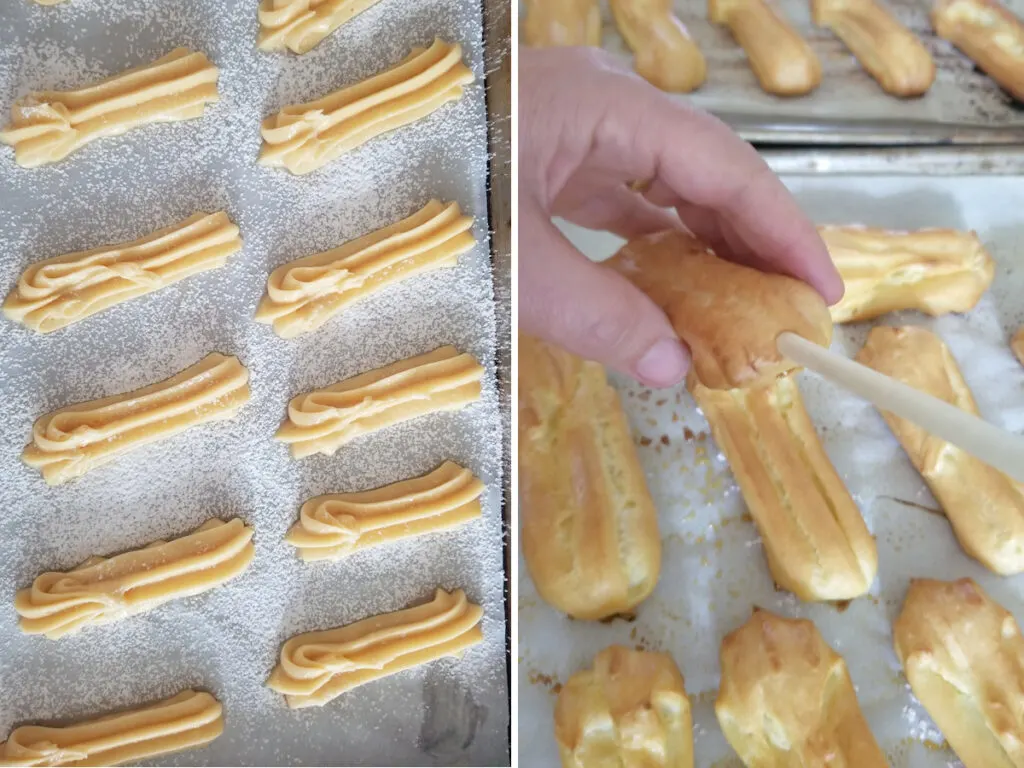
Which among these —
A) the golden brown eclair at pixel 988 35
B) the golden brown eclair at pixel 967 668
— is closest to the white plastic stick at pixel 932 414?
the golden brown eclair at pixel 967 668

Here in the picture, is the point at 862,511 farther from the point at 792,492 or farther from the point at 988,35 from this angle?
the point at 988,35

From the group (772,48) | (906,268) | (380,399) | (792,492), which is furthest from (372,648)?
(772,48)

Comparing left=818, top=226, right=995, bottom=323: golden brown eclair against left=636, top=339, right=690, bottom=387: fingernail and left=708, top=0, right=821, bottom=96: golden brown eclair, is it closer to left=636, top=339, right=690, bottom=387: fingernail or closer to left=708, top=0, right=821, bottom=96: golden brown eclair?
left=708, top=0, right=821, bottom=96: golden brown eclair

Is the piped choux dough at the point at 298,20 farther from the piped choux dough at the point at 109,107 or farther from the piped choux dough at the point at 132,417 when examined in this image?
the piped choux dough at the point at 132,417

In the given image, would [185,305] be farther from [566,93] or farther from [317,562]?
[566,93]

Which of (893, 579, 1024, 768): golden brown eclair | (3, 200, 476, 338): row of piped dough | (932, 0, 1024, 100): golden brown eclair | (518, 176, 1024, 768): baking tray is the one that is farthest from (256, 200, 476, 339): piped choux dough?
(932, 0, 1024, 100): golden brown eclair

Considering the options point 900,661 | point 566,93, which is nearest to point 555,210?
point 566,93
